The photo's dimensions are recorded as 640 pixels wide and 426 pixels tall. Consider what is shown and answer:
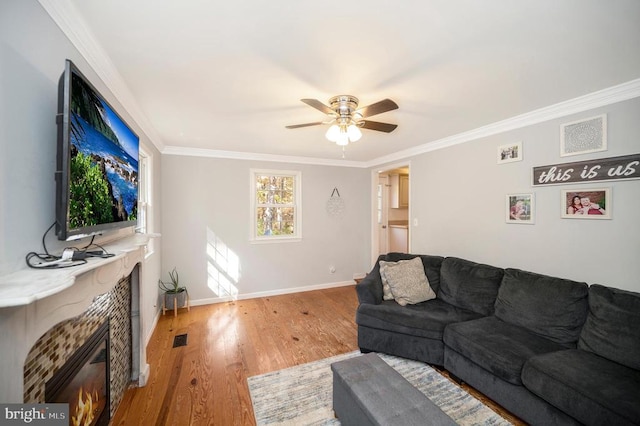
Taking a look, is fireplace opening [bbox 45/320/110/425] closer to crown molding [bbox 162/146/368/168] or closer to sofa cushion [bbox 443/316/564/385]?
sofa cushion [bbox 443/316/564/385]

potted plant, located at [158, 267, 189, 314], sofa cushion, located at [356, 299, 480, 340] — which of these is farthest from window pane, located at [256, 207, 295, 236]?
sofa cushion, located at [356, 299, 480, 340]

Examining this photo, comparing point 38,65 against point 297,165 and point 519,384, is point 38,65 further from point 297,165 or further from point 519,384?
point 297,165

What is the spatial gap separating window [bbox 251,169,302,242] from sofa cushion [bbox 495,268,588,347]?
3155mm

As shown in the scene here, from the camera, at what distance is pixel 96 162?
1.33 metres

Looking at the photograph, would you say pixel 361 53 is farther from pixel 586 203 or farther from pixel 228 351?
pixel 228 351

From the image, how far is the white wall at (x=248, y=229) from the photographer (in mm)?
3955

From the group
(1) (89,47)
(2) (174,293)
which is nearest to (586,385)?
(1) (89,47)

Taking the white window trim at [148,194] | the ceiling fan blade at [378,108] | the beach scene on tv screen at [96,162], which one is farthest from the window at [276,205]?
the ceiling fan blade at [378,108]

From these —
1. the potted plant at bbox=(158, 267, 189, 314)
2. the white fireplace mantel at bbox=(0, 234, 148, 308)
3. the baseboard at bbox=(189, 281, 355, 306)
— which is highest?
the white fireplace mantel at bbox=(0, 234, 148, 308)

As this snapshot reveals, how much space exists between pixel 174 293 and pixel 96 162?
294 cm

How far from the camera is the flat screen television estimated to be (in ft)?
3.43

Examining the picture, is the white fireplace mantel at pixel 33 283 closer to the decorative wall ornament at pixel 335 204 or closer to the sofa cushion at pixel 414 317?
the sofa cushion at pixel 414 317

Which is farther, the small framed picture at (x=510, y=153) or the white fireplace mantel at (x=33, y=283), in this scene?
the small framed picture at (x=510, y=153)

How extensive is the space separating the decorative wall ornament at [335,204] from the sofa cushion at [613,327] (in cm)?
355
